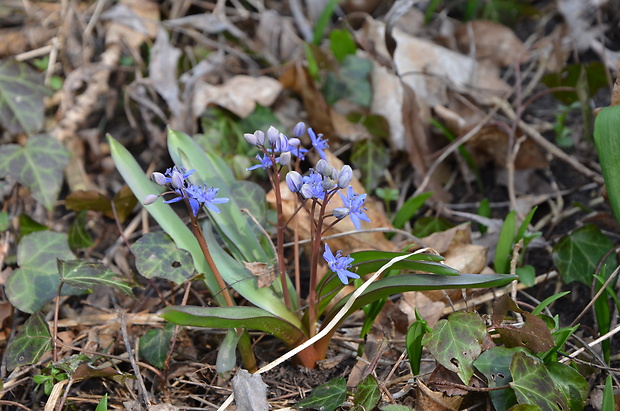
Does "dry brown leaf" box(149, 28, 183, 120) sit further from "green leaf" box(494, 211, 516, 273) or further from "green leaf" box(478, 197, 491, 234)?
"green leaf" box(494, 211, 516, 273)

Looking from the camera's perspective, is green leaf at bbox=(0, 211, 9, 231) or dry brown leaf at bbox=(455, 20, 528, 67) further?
dry brown leaf at bbox=(455, 20, 528, 67)

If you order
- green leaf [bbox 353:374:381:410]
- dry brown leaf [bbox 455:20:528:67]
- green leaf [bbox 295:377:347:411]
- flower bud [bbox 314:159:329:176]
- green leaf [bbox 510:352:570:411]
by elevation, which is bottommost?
green leaf [bbox 295:377:347:411]

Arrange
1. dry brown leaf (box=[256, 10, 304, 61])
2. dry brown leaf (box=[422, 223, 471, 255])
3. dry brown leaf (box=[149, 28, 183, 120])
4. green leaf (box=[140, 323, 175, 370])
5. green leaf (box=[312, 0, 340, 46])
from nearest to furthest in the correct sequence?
green leaf (box=[140, 323, 175, 370])
dry brown leaf (box=[422, 223, 471, 255])
dry brown leaf (box=[149, 28, 183, 120])
green leaf (box=[312, 0, 340, 46])
dry brown leaf (box=[256, 10, 304, 61])

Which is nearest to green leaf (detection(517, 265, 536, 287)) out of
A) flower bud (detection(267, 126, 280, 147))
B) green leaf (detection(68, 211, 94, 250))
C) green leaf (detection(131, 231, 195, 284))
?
flower bud (detection(267, 126, 280, 147))

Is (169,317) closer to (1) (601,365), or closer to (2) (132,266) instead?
(2) (132,266)

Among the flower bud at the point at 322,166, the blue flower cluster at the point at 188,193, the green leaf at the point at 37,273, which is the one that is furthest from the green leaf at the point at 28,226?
the flower bud at the point at 322,166

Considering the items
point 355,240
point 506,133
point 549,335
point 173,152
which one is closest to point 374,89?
point 506,133

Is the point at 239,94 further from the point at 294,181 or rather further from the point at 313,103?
the point at 294,181
